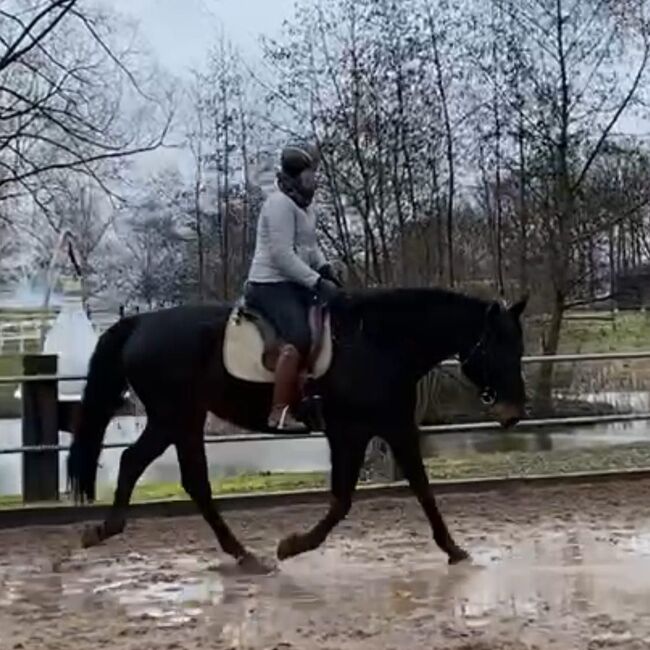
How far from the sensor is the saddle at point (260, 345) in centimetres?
564

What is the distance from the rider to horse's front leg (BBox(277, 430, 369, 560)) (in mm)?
317

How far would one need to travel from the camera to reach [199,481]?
19.9 ft

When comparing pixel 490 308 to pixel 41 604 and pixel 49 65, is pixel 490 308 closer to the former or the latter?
pixel 41 604

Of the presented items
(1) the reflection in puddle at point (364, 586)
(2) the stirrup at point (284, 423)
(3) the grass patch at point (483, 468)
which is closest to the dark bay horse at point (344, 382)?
(2) the stirrup at point (284, 423)

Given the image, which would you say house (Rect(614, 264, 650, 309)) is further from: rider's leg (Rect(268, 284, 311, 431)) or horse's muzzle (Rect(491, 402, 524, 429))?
rider's leg (Rect(268, 284, 311, 431))

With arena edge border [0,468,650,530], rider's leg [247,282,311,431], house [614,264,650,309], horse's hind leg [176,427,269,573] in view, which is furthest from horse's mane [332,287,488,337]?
house [614,264,650,309]

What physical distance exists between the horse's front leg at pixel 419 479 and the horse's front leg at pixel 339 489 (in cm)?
18

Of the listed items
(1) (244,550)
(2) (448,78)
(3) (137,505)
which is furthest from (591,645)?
(2) (448,78)

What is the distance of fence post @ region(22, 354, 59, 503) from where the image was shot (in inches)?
302

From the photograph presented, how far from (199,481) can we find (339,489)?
0.82m

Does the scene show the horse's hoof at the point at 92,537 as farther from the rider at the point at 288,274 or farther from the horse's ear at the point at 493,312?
the horse's ear at the point at 493,312

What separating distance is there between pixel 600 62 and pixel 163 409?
15.9 m

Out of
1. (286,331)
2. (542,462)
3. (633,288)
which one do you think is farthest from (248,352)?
(633,288)

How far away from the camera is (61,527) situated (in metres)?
7.13
